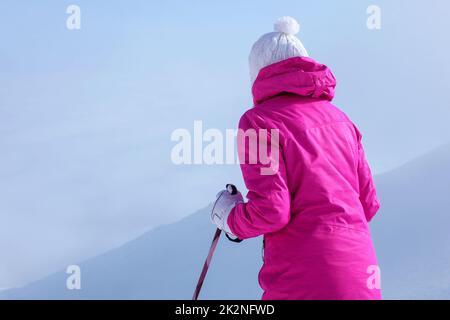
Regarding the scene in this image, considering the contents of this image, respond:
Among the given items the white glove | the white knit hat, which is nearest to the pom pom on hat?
the white knit hat

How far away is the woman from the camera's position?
199 centimetres

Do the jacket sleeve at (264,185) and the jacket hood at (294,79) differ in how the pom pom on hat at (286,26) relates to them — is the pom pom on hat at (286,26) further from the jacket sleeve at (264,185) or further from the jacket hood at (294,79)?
the jacket sleeve at (264,185)

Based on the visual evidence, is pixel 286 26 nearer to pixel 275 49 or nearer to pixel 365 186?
pixel 275 49

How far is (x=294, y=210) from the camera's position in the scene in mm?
2035

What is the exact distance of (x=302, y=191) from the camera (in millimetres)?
2021

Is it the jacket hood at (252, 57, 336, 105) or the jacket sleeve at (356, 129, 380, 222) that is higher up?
the jacket hood at (252, 57, 336, 105)

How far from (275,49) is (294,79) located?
14cm

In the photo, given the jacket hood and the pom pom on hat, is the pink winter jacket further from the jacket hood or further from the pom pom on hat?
the pom pom on hat

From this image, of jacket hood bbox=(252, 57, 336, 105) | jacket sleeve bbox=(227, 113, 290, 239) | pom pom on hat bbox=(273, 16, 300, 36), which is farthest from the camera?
pom pom on hat bbox=(273, 16, 300, 36)

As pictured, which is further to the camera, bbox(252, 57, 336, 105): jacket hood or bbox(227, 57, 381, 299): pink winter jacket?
bbox(252, 57, 336, 105): jacket hood

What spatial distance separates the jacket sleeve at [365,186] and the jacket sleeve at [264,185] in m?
0.41

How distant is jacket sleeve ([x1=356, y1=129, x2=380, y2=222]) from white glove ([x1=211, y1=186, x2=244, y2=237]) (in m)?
0.44

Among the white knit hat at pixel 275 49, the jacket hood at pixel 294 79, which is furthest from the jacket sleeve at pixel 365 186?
the white knit hat at pixel 275 49

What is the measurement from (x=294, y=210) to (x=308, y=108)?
36 centimetres
